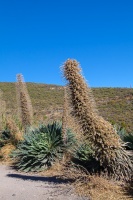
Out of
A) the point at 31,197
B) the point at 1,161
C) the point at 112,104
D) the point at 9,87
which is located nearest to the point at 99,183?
the point at 31,197

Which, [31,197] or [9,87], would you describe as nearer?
[31,197]

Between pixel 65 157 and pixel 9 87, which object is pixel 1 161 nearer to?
pixel 65 157

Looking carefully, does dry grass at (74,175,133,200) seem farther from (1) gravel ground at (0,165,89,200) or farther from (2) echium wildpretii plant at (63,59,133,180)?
(2) echium wildpretii plant at (63,59,133,180)

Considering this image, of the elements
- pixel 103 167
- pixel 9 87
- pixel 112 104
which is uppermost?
pixel 9 87

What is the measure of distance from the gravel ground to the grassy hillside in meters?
17.6

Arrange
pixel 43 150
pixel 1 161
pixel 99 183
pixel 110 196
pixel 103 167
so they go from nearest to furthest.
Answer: pixel 110 196 → pixel 99 183 → pixel 103 167 → pixel 43 150 → pixel 1 161

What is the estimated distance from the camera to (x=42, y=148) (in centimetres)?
855

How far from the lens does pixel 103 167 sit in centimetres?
651

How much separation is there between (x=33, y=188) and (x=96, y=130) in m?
1.88

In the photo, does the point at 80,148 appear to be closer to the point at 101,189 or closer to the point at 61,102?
the point at 101,189

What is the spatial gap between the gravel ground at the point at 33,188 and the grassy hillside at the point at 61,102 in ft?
57.8

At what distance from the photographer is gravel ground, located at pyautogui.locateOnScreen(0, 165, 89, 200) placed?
5.93 m

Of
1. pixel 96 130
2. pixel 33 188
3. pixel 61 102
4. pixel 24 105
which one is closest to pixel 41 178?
pixel 33 188

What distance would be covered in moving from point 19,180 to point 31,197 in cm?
145
